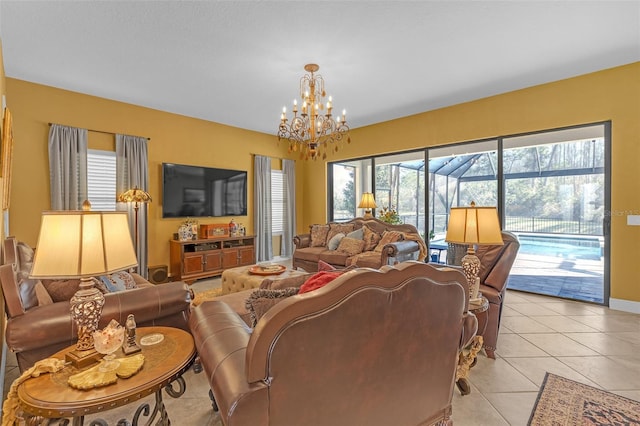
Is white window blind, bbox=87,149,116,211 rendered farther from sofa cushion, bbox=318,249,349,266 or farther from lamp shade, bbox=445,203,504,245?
lamp shade, bbox=445,203,504,245

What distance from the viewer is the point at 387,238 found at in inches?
181

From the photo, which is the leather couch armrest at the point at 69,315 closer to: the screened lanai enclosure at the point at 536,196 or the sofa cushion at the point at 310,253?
the sofa cushion at the point at 310,253

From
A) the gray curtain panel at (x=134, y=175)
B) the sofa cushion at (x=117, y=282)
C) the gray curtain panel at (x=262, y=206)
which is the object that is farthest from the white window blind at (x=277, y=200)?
the sofa cushion at (x=117, y=282)

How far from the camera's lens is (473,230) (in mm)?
2084

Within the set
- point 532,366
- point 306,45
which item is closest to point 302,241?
point 306,45

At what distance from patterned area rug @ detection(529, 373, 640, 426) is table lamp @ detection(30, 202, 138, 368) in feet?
8.11

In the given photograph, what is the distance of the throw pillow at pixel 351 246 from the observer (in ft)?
15.5

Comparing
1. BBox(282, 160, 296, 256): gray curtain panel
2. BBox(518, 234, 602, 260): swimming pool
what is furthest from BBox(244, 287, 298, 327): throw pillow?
BBox(282, 160, 296, 256): gray curtain panel

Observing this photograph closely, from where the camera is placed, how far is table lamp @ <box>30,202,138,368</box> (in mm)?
1180

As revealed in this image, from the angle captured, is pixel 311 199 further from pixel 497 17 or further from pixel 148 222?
pixel 497 17

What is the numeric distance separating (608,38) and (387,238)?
3.33m

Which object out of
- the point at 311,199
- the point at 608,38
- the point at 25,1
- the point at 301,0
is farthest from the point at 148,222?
the point at 608,38

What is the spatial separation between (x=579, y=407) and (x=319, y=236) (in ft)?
13.2

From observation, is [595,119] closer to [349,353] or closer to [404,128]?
[404,128]
